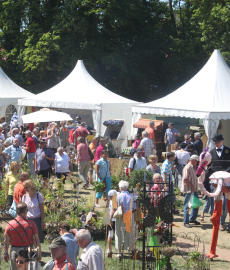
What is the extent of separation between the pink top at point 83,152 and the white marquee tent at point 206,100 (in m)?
4.48

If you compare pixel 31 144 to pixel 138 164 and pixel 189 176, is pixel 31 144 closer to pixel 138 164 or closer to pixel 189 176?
pixel 138 164

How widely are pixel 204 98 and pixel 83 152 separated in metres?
5.45

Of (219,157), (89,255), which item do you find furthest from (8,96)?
(89,255)

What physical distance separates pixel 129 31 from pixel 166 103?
47.3ft

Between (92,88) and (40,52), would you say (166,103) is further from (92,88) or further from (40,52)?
(40,52)

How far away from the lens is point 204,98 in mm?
13383

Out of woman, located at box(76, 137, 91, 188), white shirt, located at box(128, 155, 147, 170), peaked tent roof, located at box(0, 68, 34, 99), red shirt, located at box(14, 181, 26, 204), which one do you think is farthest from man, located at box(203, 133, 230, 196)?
peaked tent roof, located at box(0, 68, 34, 99)

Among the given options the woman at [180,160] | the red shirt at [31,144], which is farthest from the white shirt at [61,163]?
the woman at [180,160]

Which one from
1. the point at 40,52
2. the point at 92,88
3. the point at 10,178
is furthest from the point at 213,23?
the point at 10,178

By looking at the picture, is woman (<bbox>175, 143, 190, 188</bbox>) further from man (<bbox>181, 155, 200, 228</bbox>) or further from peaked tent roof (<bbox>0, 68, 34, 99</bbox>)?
peaked tent roof (<bbox>0, 68, 34, 99</bbox>)

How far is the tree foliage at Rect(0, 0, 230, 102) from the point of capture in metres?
24.2

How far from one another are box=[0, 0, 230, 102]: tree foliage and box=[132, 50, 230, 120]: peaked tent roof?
870cm

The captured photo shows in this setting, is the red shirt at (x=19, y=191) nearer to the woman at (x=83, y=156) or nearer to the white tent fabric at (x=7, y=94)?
the woman at (x=83, y=156)

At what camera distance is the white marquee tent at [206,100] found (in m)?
12.6
